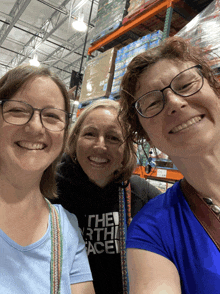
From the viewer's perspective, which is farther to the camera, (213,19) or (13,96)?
(213,19)

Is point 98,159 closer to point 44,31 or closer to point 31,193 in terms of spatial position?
point 31,193

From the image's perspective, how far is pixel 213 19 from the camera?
4.83 ft

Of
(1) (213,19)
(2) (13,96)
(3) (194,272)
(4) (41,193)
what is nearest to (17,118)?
(2) (13,96)

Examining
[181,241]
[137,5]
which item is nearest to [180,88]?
[181,241]

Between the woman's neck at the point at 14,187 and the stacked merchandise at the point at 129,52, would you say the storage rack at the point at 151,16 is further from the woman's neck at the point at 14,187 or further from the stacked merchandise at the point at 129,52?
the woman's neck at the point at 14,187

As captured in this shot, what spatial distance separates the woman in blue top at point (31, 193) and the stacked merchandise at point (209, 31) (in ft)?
3.73

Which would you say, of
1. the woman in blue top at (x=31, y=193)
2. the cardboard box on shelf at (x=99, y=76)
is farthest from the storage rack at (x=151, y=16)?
the woman in blue top at (x=31, y=193)

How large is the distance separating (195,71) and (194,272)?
0.75m

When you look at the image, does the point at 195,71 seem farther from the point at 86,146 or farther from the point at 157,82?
the point at 86,146

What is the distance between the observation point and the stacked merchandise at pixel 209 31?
1.41m

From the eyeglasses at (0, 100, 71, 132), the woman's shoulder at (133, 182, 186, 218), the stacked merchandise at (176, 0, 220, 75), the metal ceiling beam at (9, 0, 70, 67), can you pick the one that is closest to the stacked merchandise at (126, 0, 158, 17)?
the stacked merchandise at (176, 0, 220, 75)

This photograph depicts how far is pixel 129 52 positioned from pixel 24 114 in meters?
1.87

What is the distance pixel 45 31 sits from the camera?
23.0 ft

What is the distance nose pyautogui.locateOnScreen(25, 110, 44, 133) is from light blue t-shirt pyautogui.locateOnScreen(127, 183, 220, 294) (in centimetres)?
53
